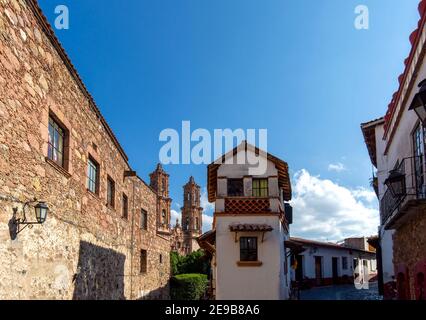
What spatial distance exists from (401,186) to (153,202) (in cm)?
1320

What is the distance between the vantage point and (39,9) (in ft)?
24.1

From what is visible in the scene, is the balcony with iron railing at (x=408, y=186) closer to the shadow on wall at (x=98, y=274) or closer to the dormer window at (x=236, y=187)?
the shadow on wall at (x=98, y=274)

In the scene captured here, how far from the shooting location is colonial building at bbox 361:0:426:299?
23.2 ft

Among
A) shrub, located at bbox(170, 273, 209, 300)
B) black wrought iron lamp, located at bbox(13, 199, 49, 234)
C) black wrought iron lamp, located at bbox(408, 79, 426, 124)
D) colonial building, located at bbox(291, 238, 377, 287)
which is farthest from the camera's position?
colonial building, located at bbox(291, 238, 377, 287)

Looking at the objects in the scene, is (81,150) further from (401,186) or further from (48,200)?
(401,186)

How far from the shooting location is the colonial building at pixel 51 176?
6285 mm

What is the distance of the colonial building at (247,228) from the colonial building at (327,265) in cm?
826

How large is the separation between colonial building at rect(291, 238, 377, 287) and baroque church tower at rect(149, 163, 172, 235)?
23119 millimetres

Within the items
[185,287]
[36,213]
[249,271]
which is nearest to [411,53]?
[36,213]

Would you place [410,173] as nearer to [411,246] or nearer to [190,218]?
[411,246]

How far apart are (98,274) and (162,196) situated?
130 feet

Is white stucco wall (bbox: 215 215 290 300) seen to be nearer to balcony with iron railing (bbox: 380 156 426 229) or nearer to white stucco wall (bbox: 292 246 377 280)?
balcony with iron railing (bbox: 380 156 426 229)

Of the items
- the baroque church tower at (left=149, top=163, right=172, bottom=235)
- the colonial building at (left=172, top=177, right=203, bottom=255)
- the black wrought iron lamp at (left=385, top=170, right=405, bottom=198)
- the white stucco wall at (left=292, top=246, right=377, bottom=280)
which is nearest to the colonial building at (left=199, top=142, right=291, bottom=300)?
the black wrought iron lamp at (left=385, top=170, right=405, bottom=198)
